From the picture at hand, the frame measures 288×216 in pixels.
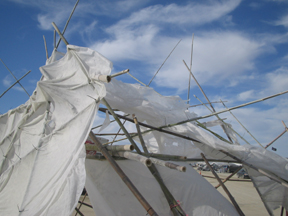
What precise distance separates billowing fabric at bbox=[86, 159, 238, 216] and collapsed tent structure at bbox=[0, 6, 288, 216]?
0.04 ft

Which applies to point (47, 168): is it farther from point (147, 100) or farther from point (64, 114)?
point (147, 100)

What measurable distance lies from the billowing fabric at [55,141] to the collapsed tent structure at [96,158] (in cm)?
1

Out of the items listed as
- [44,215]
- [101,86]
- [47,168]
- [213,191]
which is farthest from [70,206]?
[213,191]

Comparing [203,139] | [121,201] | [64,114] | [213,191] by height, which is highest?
[203,139]

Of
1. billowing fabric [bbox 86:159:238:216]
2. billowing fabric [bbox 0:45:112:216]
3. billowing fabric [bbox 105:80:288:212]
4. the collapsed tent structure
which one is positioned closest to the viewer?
billowing fabric [bbox 0:45:112:216]

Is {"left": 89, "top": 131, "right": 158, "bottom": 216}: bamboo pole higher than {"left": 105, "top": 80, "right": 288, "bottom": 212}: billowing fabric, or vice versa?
{"left": 105, "top": 80, "right": 288, "bottom": 212}: billowing fabric

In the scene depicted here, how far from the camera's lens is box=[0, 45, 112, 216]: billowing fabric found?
8.05 ft

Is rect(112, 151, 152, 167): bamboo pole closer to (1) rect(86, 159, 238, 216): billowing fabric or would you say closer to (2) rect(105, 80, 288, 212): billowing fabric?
(1) rect(86, 159, 238, 216): billowing fabric

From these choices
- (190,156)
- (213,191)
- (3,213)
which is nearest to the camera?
(3,213)

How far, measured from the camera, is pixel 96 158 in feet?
10.6

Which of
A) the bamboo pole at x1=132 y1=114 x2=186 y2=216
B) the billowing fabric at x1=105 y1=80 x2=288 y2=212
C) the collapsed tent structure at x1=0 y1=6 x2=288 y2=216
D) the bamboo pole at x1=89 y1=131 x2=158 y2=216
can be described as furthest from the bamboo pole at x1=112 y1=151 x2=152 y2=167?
the billowing fabric at x1=105 y1=80 x2=288 y2=212

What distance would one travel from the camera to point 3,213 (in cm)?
310

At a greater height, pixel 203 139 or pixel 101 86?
pixel 203 139

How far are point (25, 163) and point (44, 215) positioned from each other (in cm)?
162
